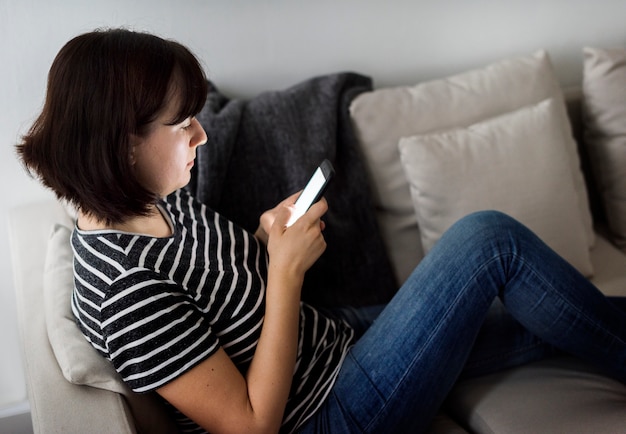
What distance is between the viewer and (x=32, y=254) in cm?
139

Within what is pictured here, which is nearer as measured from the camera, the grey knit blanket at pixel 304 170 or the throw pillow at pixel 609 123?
the grey knit blanket at pixel 304 170

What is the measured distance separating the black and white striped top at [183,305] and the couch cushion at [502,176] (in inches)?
15.5

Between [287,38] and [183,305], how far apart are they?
83cm

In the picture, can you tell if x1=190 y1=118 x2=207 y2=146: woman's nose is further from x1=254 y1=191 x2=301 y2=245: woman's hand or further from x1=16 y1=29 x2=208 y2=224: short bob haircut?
x1=254 y1=191 x2=301 y2=245: woman's hand

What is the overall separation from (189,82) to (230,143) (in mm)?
421

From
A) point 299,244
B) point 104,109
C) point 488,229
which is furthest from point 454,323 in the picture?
point 104,109

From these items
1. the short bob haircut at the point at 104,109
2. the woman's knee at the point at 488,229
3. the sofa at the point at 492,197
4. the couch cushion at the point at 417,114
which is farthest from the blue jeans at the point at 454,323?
the short bob haircut at the point at 104,109

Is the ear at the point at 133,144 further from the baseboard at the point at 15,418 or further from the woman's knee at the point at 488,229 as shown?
the baseboard at the point at 15,418

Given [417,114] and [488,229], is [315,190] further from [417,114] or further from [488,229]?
[417,114]

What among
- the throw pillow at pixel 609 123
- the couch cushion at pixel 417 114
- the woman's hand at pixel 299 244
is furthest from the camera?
the throw pillow at pixel 609 123

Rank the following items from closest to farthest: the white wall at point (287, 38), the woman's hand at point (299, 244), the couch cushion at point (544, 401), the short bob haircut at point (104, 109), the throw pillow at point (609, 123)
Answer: the short bob haircut at point (104, 109) → the woman's hand at point (299, 244) → the couch cushion at point (544, 401) → the white wall at point (287, 38) → the throw pillow at point (609, 123)

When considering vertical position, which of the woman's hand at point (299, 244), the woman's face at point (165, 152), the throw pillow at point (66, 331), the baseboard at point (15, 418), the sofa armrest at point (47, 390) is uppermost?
the woman's face at point (165, 152)

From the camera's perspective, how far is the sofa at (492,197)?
1230mm

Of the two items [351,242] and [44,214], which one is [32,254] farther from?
[351,242]
